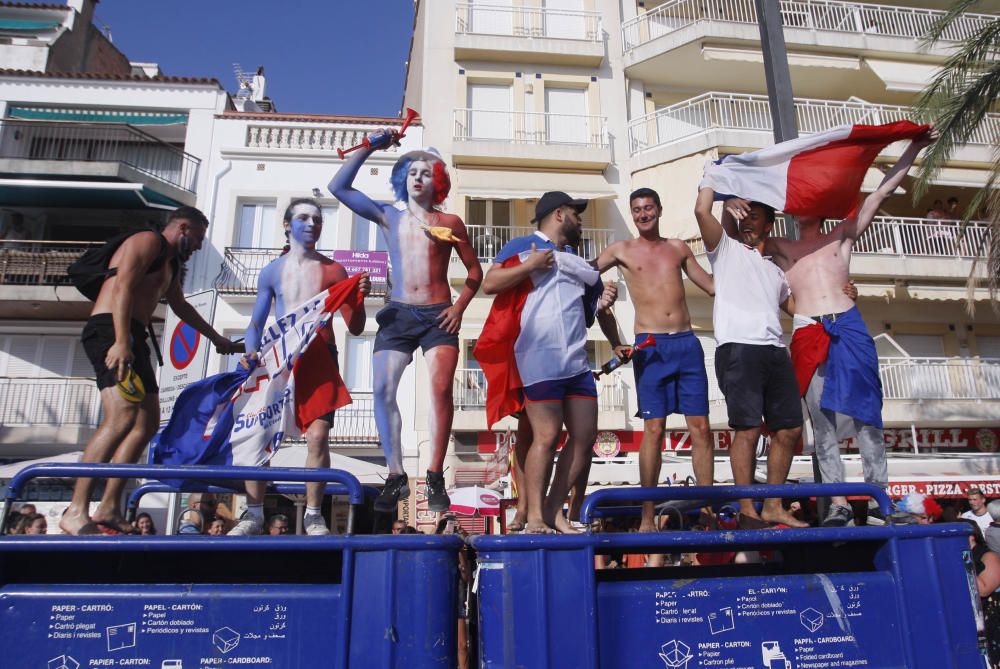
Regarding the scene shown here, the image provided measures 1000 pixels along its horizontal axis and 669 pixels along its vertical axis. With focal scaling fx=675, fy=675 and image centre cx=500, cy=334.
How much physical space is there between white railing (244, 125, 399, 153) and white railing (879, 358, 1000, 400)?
14442 millimetres

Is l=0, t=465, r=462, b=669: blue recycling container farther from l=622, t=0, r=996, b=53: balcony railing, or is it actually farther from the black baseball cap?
l=622, t=0, r=996, b=53: balcony railing

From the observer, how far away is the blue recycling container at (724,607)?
205 centimetres

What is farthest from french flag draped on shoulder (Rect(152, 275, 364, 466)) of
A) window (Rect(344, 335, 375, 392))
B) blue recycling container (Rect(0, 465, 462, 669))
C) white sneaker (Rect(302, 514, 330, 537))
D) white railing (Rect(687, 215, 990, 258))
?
white railing (Rect(687, 215, 990, 258))

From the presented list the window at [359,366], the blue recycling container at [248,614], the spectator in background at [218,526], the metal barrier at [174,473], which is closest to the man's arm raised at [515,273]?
the metal barrier at [174,473]

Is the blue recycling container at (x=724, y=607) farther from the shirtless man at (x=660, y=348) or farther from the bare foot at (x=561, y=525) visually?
the shirtless man at (x=660, y=348)

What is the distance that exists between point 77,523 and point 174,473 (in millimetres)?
1373

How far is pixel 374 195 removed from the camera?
1783 cm

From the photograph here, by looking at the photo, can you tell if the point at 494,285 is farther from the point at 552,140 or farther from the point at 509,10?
the point at 509,10

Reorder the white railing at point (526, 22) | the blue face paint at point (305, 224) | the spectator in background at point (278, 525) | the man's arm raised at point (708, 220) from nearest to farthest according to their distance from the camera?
1. the spectator in background at point (278, 525)
2. the man's arm raised at point (708, 220)
3. the blue face paint at point (305, 224)
4. the white railing at point (526, 22)

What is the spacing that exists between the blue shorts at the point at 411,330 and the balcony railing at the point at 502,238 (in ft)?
45.4

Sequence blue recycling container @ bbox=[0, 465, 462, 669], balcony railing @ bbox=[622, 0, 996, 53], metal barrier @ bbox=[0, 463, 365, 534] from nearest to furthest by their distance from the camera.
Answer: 1. blue recycling container @ bbox=[0, 465, 462, 669]
2. metal barrier @ bbox=[0, 463, 365, 534]
3. balcony railing @ bbox=[622, 0, 996, 53]

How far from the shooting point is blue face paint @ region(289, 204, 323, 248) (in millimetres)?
4520

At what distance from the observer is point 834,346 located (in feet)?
13.3

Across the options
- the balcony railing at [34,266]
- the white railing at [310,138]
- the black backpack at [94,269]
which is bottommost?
the black backpack at [94,269]
